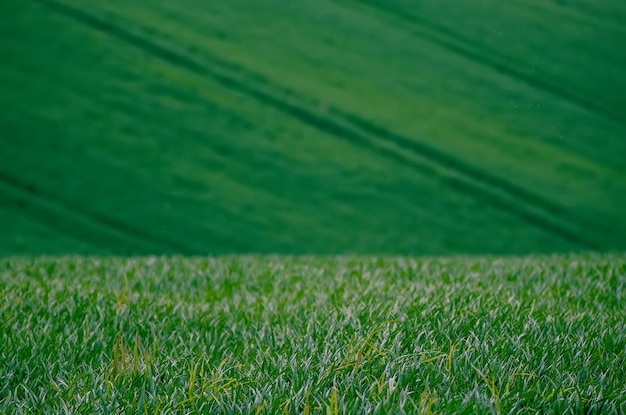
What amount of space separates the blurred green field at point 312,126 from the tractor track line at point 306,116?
0.05 m

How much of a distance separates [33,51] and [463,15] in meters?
12.2

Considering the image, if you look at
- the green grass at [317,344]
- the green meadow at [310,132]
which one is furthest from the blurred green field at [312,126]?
the green grass at [317,344]

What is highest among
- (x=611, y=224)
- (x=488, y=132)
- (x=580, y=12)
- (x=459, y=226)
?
(x=580, y=12)

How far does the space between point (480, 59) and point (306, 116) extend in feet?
17.8

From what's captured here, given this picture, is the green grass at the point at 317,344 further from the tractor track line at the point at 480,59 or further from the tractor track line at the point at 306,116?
the tractor track line at the point at 480,59

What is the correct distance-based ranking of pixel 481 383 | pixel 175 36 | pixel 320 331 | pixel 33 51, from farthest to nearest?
pixel 175 36 < pixel 33 51 < pixel 320 331 < pixel 481 383

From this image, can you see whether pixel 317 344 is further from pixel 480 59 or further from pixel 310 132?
pixel 480 59

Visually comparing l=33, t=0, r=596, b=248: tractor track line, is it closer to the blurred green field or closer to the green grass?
the blurred green field

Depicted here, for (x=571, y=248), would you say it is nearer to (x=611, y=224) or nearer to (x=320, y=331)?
(x=611, y=224)

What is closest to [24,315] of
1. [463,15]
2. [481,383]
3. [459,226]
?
[481,383]

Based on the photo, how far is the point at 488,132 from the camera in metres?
16.2

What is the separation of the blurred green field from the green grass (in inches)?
375

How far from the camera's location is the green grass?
217 cm

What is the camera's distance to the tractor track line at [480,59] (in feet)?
55.1
